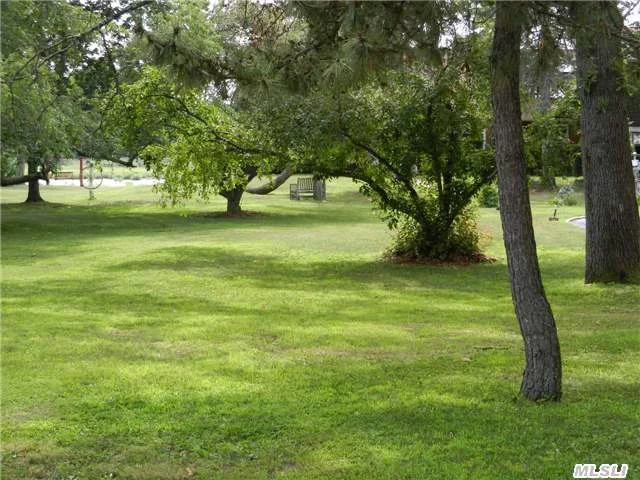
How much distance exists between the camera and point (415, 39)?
715 cm

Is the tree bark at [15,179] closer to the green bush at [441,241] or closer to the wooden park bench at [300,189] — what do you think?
the wooden park bench at [300,189]

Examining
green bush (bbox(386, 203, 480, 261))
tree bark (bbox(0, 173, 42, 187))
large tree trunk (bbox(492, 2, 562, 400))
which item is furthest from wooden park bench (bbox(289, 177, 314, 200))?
large tree trunk (bbox(492, 2, 562, 400))

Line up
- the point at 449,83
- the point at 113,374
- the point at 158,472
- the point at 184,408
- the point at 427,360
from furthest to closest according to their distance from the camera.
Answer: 1. the point at 449,83
2. the point at 427,360
3. the point at 113,374
4. the point at 184,408
5. the point at 158,472

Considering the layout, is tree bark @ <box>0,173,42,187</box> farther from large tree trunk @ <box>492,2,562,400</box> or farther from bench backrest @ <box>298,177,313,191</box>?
large tree trunk @ <box>492,2,562,400</box>

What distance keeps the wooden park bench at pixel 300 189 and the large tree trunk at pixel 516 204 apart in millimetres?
35146

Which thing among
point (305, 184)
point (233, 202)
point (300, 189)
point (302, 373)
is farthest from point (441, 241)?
point (305, 184)

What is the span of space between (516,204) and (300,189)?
36.8m

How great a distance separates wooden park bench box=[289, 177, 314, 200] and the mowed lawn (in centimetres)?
2461

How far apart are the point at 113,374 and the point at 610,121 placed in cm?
869

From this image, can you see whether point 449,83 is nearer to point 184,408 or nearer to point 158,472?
point 184,408

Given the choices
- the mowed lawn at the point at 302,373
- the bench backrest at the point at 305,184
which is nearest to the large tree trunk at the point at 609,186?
the mowed lawn at the point at 302,373

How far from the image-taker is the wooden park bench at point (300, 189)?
4122 cm

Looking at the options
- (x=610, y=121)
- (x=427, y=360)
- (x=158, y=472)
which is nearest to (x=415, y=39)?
(x=427, y=360)

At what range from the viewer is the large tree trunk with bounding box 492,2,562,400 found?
5.75 m
